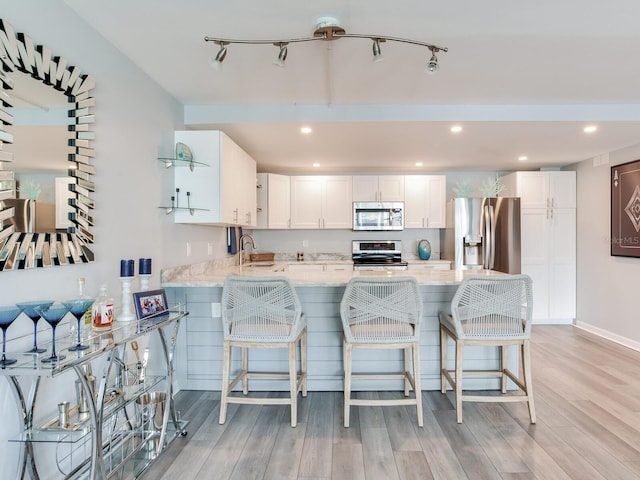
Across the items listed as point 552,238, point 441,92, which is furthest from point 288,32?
point 552,238

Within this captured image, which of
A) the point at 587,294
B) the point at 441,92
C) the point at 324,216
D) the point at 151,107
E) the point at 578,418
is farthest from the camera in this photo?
the point at 324,216

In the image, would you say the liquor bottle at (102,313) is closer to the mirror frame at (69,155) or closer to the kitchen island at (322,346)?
the mirror frame at (69,155)

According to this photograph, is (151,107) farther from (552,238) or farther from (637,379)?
(552,238)

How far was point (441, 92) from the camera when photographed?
2775 millimetres

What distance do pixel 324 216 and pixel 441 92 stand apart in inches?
107

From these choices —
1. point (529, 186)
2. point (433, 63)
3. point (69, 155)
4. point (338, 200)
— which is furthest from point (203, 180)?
point (529, 186)

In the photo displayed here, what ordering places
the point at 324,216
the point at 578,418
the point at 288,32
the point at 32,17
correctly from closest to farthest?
1. the point at 32,17
2. the point at 288,32
3. the point at 578,418
4. the point at 324,216

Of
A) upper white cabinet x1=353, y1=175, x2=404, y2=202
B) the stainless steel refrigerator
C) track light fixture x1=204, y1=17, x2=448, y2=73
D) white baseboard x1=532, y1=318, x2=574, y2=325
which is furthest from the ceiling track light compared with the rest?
white baseboard x1=532, y1=318, x2=574, y2=325

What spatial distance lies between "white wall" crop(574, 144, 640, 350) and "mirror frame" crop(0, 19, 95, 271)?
5.07 meters

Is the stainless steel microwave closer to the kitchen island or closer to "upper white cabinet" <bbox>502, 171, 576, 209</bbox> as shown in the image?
"upper white cabinet" <bbox>502, 171, 576, 209</bbox>

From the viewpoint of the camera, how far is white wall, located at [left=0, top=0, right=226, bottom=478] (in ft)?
5.00

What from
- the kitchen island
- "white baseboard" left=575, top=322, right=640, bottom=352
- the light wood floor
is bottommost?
the light wood floor

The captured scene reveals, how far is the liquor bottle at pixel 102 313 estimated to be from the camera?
1747mm

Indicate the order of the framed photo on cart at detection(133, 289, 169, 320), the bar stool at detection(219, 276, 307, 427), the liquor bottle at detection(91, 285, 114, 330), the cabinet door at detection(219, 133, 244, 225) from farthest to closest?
1. the cabinet door at detection(219, 133, 244, 225)
2. the bar stool at detection(219, 276, 307, 427)
3. the framed photo on cart at detection(133, 289, 169, 320)
4. the liquor bottle at detection(91, 285, 114, 330)
